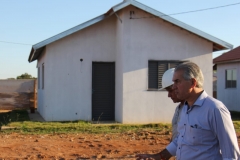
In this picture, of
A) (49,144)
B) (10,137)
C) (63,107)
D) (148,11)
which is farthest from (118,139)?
(148,11)

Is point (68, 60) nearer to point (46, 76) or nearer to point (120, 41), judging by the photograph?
point (46, 76)

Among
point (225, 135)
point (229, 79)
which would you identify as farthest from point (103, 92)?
point (225, 135)

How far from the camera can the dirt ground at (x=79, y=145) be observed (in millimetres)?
8938

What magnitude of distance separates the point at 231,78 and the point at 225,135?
18619 mm

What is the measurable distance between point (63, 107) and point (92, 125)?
1.81 metres

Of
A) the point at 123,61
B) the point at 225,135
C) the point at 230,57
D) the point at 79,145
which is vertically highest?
the point at 230,57

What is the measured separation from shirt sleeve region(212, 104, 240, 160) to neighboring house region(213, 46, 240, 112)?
55.6ft

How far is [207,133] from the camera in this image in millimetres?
3258

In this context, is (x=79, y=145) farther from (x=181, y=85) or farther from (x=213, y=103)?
(x=213, y=103)

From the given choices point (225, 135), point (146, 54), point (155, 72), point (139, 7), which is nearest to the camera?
point (225, 135)

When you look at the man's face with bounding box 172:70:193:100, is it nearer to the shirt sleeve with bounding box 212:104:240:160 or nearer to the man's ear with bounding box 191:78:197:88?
the man's ear with bounding box 191:78:197:88

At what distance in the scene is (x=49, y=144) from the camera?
403 inches

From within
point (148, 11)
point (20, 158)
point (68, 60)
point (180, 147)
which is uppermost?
point (148, 11)

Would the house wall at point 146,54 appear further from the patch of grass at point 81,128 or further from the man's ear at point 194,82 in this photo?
the man's ear at point 194,82
